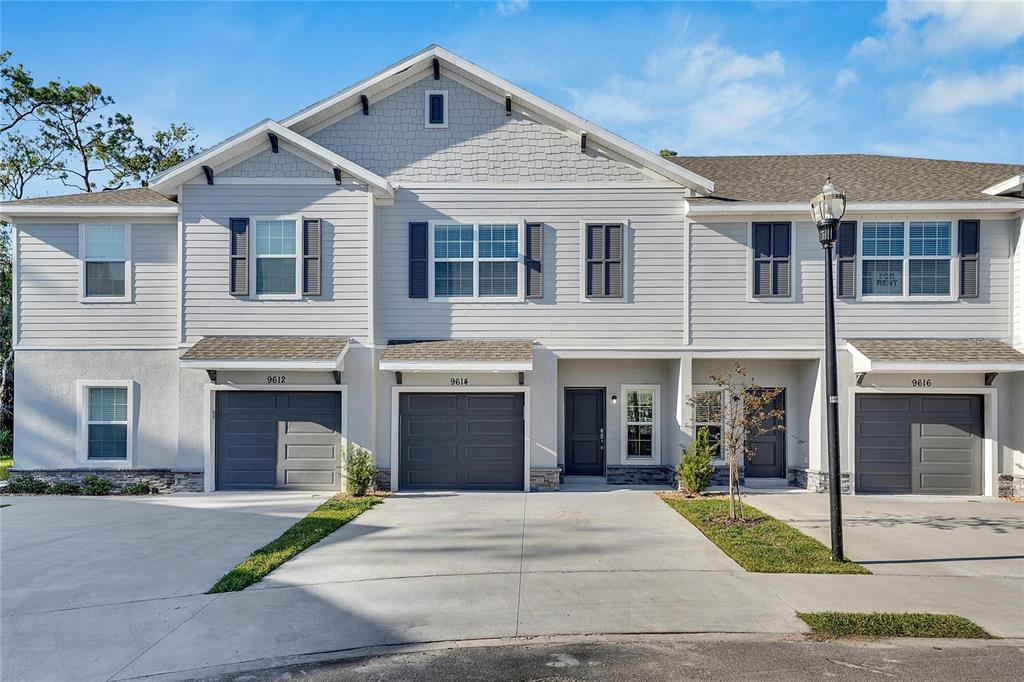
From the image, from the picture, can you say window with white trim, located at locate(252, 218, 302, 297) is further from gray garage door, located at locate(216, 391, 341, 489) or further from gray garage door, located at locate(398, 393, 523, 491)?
gray garage door, located at locate(398, 393, 523, 491)

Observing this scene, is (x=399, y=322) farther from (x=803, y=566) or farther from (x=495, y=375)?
(x=803, y=566)

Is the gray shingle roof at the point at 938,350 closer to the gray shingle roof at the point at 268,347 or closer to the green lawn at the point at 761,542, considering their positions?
the green lawn at the point at 761,542

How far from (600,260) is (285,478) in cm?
789

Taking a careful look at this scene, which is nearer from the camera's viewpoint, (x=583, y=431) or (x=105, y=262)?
(x=105, y=262)

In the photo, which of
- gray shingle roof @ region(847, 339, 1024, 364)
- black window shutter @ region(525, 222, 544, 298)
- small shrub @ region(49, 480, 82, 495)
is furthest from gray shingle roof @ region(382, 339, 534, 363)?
small shrub @ region(49, 480, 82, 495)

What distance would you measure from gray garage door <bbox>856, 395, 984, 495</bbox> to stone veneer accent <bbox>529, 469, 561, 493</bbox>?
620cm

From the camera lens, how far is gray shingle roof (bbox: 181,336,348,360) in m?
13.3

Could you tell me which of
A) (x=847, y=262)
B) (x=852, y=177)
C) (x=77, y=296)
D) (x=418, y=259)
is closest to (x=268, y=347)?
(x=418, y=259)

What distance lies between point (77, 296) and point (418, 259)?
23.7ft

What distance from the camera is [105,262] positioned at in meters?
14.6

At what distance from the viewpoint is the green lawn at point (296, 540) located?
805cm

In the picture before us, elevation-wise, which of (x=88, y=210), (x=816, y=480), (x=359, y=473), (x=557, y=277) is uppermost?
(x=88, y=210)

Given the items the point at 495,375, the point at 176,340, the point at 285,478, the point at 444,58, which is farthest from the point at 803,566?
the point at 176,340

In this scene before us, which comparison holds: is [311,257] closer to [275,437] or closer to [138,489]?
[275,437]
